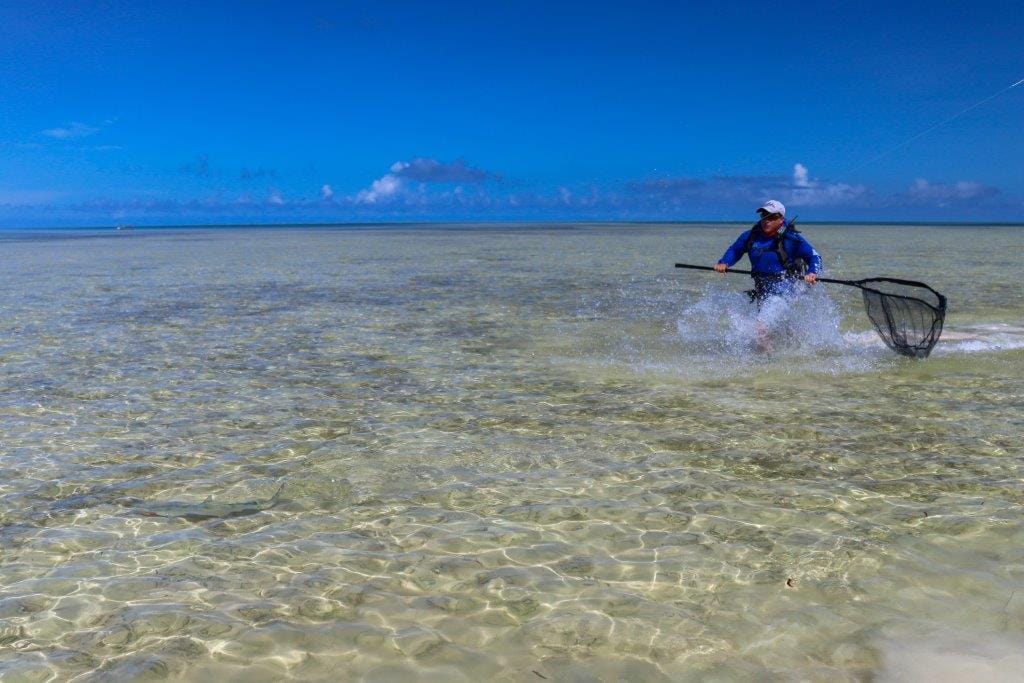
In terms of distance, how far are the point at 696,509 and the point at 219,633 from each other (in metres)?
3.75

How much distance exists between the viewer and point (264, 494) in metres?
6.86

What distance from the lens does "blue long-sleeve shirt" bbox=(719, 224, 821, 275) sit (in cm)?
1290

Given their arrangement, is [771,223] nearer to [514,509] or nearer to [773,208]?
[773,208]

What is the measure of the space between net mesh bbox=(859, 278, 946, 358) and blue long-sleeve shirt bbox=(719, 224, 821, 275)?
37.8 inches

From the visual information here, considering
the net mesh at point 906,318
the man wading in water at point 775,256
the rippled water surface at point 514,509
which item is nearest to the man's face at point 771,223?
the man wading in water at point 775,256

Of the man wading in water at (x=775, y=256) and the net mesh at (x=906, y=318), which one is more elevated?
the man wading in water at (x=775, y=256)

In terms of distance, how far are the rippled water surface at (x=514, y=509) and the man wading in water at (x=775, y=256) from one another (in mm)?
466

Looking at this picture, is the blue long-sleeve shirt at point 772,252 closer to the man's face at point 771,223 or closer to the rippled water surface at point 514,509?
the man's face at point 771,223

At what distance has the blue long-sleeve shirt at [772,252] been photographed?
1290cm

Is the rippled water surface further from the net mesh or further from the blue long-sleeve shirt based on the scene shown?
the blue long-sleeve shirt

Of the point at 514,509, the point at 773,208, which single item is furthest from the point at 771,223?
the point at 514,509

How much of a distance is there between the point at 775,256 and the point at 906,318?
2273 mm

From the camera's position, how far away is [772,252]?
13219mm

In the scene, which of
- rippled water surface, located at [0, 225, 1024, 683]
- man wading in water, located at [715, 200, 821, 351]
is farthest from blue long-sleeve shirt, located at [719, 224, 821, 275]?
rippled water surface, located at [0, 225, 1024, 683]
